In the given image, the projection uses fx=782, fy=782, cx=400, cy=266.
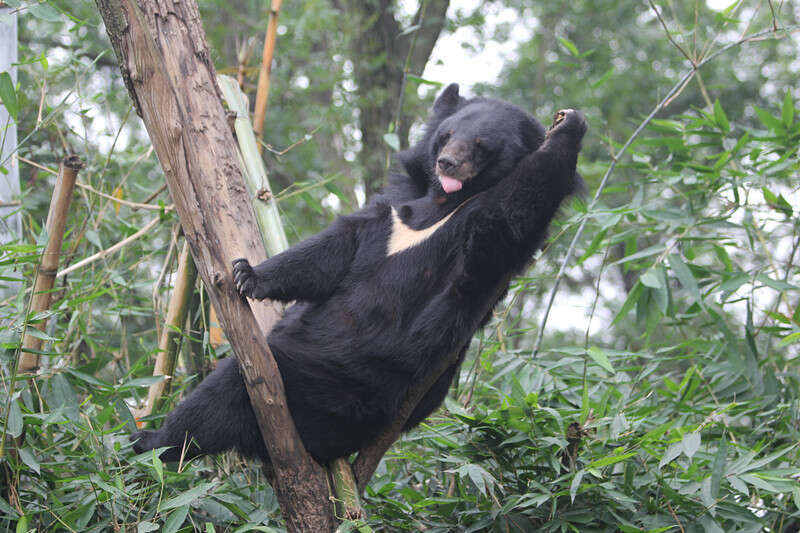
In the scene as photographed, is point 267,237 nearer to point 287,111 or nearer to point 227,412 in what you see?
point 227,412

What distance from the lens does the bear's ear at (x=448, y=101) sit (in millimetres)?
3201

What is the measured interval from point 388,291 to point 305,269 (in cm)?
29

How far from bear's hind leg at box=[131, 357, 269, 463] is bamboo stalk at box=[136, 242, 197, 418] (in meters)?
0.50

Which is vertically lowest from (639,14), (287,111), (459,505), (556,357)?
(459,505)

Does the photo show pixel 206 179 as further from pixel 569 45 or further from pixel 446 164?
pixel 569 45

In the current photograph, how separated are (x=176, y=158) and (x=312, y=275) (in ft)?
2.38

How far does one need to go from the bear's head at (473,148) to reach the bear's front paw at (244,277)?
29.3 inches

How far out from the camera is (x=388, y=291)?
265cm

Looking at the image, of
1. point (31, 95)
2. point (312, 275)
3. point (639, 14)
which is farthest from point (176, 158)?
point (639, 14)

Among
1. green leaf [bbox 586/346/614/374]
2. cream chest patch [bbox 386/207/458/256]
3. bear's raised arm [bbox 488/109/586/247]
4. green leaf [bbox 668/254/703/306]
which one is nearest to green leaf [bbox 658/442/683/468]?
green leaf [bbox 586/346/614/374]

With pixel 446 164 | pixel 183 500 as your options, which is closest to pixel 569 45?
pixel 446 164

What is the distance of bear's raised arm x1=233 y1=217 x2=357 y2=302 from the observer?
8.09 ft

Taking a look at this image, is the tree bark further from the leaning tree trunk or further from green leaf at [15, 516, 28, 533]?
green leaf at [15, 516, 28, 533]

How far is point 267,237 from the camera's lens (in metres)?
2.84
